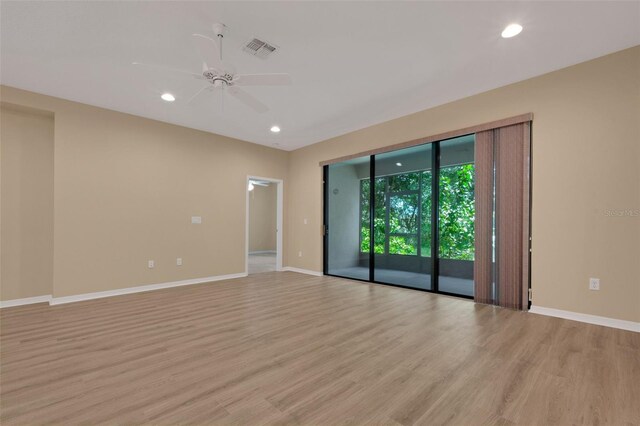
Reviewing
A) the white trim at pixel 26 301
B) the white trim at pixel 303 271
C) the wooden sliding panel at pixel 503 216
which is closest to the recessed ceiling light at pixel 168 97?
the white trim at pixel 26 301

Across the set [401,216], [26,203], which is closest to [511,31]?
[401,216]

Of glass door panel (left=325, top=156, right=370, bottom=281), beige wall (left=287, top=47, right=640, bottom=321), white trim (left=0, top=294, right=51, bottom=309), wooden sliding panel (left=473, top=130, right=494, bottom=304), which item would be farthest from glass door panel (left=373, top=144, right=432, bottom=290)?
white trim (left=0, top=294, right=51, bottom=309)

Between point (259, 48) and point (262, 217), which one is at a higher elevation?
point (259, 48)

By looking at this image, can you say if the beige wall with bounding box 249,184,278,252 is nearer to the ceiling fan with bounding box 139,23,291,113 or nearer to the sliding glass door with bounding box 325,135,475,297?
the sliding glass door with bounding box 325,135,475,297

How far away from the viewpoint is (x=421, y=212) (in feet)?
16.4

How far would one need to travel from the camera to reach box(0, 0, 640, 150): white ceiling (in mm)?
2434

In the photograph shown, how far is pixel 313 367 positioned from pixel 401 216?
3.78 metres

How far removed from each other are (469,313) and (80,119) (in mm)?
6122

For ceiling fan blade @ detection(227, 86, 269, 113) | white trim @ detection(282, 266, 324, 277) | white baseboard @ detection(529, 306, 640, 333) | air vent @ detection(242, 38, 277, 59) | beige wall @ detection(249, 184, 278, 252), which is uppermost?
air vent @ detection(242, 38, 277, 59)

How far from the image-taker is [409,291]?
4.66 m

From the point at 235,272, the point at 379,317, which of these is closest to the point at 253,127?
the point at 235,272

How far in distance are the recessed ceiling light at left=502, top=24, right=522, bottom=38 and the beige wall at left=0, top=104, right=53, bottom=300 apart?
5.96 m

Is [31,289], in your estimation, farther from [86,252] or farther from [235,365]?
[235,365]

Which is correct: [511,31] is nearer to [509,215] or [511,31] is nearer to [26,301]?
[509,215]
